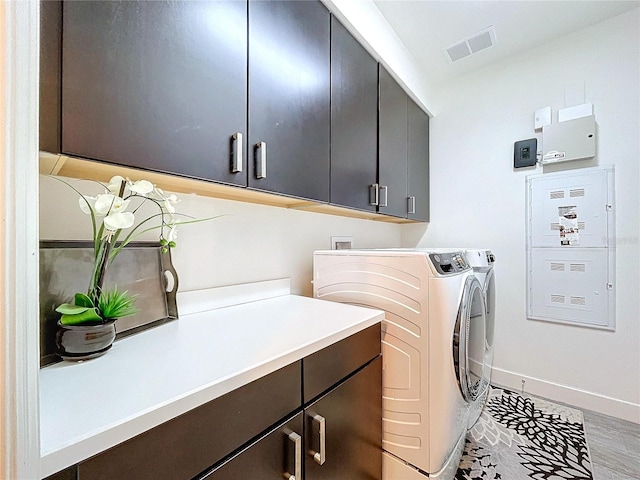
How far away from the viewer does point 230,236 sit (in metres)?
1.35

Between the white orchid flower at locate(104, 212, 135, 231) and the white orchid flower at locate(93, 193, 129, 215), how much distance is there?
2 cm

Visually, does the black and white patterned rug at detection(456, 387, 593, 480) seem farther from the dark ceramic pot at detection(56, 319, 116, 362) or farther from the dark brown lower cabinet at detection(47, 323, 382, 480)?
the dark ceramic pot at detection(56, 319, 116, 362)

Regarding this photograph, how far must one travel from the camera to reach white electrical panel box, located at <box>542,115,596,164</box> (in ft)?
6.30

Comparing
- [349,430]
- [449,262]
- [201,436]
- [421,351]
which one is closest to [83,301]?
[201,436]

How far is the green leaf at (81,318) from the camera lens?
27.3 inches

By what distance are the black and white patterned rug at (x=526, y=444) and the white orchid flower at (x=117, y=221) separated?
1825mm

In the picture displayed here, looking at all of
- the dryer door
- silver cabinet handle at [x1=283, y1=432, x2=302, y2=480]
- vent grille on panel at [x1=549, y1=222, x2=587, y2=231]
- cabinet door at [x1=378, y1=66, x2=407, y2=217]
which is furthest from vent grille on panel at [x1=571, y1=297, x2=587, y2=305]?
silver cabinet handle at [x1=283, y1=432, x2=302, y2=480]

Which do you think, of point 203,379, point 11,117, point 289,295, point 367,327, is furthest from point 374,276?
point 11,117

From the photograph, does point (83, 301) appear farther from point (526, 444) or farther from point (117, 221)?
point (526, 444)

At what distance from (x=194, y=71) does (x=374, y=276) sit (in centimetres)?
103

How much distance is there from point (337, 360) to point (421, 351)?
1.41 feet

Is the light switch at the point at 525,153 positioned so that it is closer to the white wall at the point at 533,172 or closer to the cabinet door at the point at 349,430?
the white wall at the point at 533,172

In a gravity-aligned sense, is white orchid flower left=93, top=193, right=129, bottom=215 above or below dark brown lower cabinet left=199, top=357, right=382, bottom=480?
above

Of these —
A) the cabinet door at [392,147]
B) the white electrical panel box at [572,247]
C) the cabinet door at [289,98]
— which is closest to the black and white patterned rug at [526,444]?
the white electrical panel box at [572,247]
